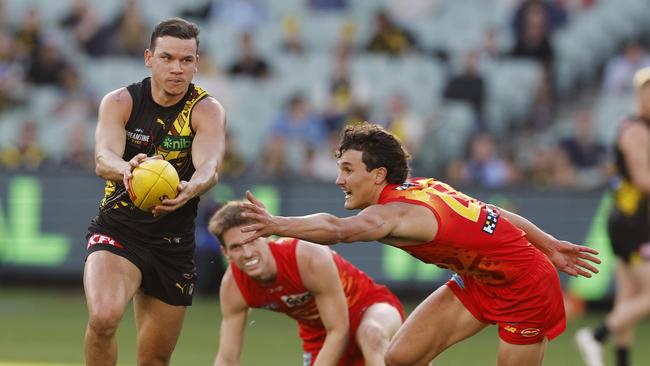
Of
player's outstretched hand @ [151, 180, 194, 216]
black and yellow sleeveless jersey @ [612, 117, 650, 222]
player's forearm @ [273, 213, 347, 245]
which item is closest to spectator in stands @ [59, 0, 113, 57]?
black and yellow sleeveless jersey @ [612, 117, 650, 222]

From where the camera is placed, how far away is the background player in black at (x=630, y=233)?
10.2 m

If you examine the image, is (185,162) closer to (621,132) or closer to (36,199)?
(621,132)

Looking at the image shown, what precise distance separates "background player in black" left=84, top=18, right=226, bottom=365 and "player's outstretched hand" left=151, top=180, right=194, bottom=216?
0.77 feet

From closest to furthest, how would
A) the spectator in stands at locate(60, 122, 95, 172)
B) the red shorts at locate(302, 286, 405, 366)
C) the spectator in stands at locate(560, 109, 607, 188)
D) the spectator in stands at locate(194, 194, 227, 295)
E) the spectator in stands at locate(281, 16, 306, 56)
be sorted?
the red shorts at locate(302, 286, 405, 366) → the spectator in stands at locate(194, 194, 227, 295) → the spectator in stands at locate(560, 109, 607, 188) → the spectator in stands at locate(60, 122, 95, 172) → the spectator in stands at locate(281, 16, 306, 56)

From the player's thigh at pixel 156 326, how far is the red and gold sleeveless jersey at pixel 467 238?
5.31 ft

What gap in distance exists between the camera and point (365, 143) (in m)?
6.90

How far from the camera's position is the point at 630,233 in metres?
10.5

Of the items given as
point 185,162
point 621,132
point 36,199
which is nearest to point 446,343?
point 185,162

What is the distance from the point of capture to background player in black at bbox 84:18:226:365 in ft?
23.5

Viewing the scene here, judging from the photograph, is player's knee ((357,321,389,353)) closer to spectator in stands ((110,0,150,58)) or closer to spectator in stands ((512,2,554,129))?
spectator in stands ((512,2,554,129))

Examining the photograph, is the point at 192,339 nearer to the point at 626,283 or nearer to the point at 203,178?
the point at 626,283

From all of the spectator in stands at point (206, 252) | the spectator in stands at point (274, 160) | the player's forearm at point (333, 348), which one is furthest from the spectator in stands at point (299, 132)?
the player's forearm at point (333, 348)

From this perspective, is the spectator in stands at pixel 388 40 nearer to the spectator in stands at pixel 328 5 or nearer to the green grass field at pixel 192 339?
the spectator in stands at pixel 328 5

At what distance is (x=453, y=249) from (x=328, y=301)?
1.28 m
